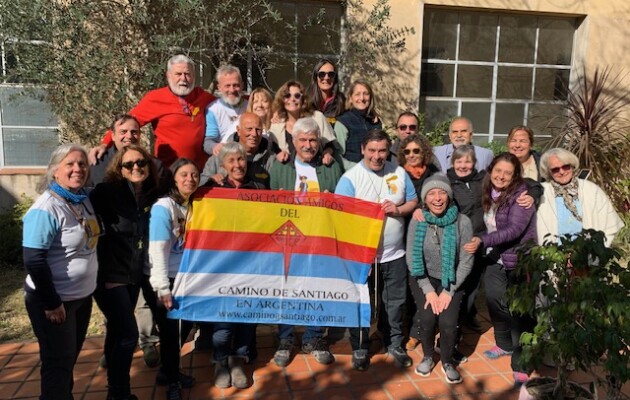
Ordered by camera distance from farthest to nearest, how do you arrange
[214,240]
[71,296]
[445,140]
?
1. [445,140]
2. [214,240]
3. [71,296]

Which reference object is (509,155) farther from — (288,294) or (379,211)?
(288,294)

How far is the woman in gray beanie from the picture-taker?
369 centimetres

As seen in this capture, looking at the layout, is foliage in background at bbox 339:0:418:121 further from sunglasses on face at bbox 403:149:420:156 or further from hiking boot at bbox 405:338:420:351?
hiking boot at bbox 405:338:420:351

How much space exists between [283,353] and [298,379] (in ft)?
0.96

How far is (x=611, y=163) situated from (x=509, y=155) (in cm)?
480

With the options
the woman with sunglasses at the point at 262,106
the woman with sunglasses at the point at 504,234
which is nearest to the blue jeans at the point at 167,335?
the woman with sunglasses at the point at 262,106

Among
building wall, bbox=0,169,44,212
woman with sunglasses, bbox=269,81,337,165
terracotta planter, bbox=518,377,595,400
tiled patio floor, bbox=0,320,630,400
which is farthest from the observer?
building wall, bbox=0,169,44,212

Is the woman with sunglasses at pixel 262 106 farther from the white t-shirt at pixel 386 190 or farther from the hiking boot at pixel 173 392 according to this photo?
the hiking boot at pixel 173 392

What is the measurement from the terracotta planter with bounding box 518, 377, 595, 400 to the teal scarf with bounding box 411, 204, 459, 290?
91cm

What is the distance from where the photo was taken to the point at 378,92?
7.75 m

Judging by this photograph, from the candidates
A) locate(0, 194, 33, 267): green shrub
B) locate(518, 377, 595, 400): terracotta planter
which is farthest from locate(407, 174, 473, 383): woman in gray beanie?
locate(0, 194, 33, 267): green shrub

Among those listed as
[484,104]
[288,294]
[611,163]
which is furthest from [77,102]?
[611,163]

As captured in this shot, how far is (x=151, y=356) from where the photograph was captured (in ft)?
12.7

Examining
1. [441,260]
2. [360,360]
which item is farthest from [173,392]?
[441,260]
